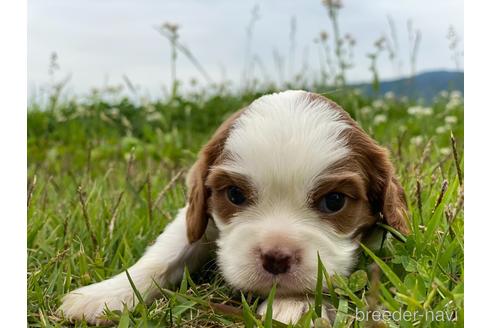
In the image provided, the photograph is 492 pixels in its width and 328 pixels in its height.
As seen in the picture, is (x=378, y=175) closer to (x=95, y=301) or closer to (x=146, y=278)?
(x=146, y=278)

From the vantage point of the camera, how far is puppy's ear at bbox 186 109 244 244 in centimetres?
306

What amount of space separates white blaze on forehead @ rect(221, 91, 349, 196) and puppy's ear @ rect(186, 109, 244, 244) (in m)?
0.12

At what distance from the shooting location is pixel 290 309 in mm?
2590

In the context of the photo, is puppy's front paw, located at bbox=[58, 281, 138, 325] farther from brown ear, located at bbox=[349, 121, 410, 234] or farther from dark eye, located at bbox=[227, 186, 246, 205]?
brown ear, located at bbox=[349, 121, 410, 234]

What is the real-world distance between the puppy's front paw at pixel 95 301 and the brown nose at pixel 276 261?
70 centimetres

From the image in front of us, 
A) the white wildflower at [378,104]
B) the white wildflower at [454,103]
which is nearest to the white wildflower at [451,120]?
the white wildflower at [454,103]

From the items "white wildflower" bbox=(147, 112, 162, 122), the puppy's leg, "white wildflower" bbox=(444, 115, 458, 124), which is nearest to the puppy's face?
the puppy's leg

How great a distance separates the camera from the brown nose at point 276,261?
2.55 m

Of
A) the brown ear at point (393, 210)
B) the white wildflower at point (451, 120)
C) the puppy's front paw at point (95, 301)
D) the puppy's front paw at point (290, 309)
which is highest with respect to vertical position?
the white wildflower at point (451, 120)

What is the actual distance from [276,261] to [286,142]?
20.0 inches

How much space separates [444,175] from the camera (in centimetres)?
415

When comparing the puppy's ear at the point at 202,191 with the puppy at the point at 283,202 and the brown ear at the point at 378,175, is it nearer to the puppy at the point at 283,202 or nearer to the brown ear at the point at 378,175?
the puppy at the point at 283,202

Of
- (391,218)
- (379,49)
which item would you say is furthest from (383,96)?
(391,218)
